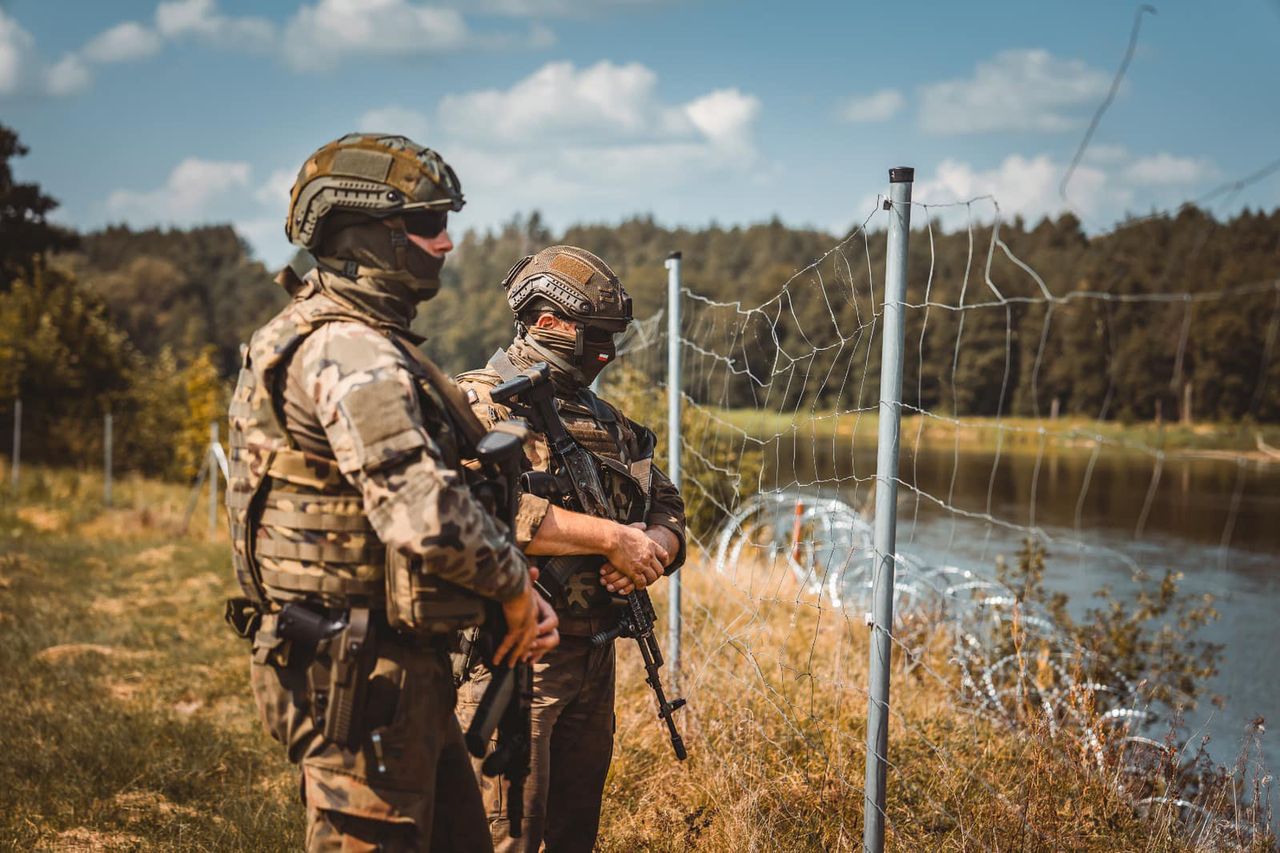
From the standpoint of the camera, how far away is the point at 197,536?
15086mm

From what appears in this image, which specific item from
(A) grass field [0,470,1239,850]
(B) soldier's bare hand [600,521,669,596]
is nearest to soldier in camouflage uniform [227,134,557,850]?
(B) soldier's bare hand [600,521,669,596]

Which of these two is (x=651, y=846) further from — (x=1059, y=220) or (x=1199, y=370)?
(x=1199, y=370)

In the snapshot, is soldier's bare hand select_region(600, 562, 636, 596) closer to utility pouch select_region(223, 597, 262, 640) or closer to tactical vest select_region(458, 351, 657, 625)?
tactical vest select_region(458, 351, 657, 625)

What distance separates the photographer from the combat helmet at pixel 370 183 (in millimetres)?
2223

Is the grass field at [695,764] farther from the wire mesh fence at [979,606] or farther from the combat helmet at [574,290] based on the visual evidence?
the combat helmet at [574,290]

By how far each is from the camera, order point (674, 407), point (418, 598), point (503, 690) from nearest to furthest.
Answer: point (418, 598) → point (503, 690) → point (674, 407)

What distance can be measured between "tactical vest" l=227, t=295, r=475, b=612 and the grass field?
1823 mm

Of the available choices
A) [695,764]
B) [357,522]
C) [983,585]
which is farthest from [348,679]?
[983,585]

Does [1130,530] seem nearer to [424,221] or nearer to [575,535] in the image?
[575,535]

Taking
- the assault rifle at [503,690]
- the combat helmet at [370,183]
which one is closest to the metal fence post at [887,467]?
the assault rifle at [503,690]

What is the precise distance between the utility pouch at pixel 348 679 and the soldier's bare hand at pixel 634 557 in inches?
37.5

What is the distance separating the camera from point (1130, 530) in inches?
739

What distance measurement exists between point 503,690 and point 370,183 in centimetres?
123

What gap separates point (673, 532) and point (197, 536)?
13.7m
